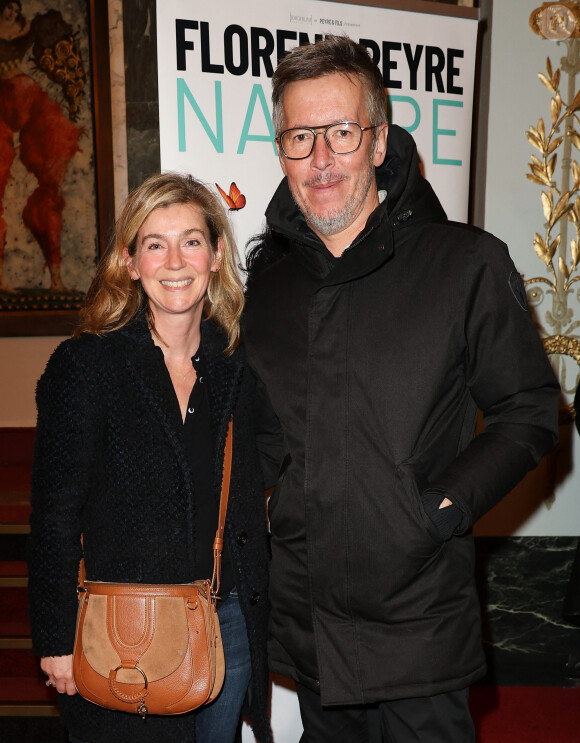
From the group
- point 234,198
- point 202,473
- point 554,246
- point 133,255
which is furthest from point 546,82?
point 202,473

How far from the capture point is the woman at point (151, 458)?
5.71ft

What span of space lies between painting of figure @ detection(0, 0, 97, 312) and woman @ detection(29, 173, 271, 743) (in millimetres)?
3048

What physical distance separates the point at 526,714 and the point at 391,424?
2123mm

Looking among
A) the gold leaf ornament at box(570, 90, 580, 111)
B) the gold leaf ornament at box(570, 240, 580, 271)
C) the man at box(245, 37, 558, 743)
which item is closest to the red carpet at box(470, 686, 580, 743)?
the man at box(245, 37, 558, 743)

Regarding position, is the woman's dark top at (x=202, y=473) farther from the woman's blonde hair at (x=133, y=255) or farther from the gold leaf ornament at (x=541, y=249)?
the gold leaf ornament at (x=541, y=249)

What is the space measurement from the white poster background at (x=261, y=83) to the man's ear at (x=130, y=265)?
614 mm

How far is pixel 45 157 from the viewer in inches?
188

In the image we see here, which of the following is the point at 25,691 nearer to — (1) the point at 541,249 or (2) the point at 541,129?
(1) the point at 541,249

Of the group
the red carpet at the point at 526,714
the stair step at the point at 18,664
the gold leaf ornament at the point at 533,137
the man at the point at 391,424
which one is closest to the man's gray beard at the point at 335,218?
the man at the point at 391,424

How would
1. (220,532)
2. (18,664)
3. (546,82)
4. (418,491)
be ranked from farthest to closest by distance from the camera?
(18,664) < (546,82) < (220,532) < (418,491)

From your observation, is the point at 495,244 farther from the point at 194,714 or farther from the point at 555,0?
the point at 555,0

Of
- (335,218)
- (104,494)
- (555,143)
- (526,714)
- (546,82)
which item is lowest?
(526,714)

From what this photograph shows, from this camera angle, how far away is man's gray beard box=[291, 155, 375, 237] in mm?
1826

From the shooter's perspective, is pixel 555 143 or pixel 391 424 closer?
pixel 391 424
